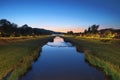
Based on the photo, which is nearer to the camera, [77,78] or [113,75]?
[113,75]

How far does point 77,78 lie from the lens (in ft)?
63.4

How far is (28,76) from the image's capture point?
1975 cm

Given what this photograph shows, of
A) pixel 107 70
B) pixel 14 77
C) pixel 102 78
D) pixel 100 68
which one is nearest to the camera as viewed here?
pixel 14 77

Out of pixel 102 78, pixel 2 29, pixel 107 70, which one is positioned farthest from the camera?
pixel 2 29

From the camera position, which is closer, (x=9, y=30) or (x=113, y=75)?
(x=113, y=75)

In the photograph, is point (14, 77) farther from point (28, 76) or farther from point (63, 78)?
point (63, 78)

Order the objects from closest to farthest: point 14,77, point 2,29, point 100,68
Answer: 1. point 14,77
2. point 100,68
3. point 2,29

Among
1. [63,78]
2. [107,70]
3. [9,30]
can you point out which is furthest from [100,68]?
[9,30]

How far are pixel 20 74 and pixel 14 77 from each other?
7.35 ft

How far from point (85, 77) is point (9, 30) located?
414 ft

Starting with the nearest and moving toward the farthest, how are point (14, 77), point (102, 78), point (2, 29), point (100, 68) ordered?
1. point (14, 77)
2. point (102, 78)
3. point (100, 68)
4. point (2, 29)

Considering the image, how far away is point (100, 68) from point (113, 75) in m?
5.77

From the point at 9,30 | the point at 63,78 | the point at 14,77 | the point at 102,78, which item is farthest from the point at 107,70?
the point at 9,30

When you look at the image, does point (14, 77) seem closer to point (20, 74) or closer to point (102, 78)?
point (20, 74)
